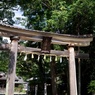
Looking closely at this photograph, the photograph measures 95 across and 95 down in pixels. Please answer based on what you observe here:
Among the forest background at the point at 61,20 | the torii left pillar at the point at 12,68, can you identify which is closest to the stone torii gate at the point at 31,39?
the torii left pillar at the point at 12,68

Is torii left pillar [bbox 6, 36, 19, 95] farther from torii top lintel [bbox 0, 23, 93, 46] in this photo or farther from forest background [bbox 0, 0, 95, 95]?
forest background [bbox 0, 0, 95, 95]

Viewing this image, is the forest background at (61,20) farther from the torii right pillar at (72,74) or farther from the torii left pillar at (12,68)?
the torii left pillar at (12,68)

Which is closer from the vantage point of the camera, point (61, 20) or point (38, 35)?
point (38, 35)

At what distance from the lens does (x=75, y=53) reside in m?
9.91

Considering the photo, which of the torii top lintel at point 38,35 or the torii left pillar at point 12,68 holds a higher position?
the torii top lintel at point 38,35

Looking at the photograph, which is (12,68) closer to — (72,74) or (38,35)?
(38,35)

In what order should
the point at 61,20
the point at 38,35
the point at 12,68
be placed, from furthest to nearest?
the point at 61,20 < the point at 38,35 < the point at 12,68

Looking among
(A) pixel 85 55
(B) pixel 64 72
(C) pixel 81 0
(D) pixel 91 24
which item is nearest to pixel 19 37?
(A) pixel 85 55

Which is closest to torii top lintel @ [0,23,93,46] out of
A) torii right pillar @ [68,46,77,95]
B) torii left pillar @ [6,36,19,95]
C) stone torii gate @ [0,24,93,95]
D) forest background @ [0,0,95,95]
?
stone torii gate @ [0,24,93,95]

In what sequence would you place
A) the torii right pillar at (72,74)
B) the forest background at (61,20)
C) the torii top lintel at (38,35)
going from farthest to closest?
the forest background at (61,20), the torii right pillar at (72,74), the torii top lintel at (38,35)

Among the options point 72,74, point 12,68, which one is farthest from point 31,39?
point 72,74

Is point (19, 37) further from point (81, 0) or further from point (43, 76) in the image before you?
point (43, 76)

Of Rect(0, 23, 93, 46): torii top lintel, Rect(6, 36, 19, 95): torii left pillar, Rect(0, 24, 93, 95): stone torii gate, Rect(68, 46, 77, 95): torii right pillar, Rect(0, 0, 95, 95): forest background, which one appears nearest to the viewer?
Rect(6, 36, 19, 95): torii left pillar

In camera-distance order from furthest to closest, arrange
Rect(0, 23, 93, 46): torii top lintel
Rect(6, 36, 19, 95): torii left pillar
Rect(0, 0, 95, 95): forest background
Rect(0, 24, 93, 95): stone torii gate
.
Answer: Rect(0, 0, 95, 95): forest background → Rect(0, 23, 93, 46): torii top lintel → Rect(0, 24, 93, 95): stone torii gate → Rect(6, 36, 19, 95): torii left pillar
